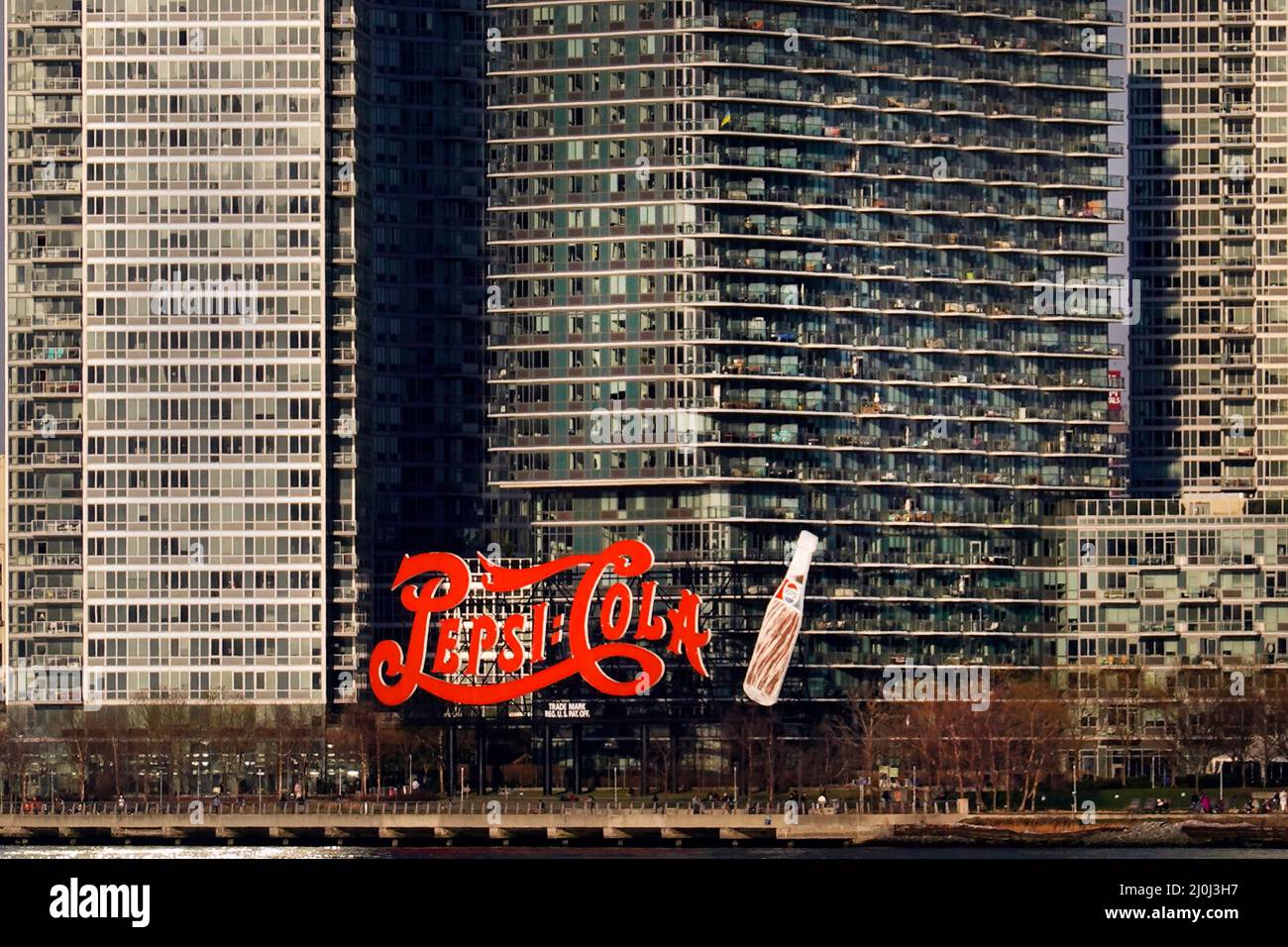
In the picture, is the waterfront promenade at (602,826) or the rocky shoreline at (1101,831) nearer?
the rocky shoreline at (1101,831)

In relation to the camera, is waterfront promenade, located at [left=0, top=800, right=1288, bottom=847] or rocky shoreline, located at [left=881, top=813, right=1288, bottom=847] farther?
waterfront promenade, located at [left=0, top=800, right=1288, bottom=847]

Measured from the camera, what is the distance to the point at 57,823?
196 m

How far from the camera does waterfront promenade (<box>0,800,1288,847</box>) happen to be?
18350 centimetres

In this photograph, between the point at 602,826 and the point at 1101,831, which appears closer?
the point at 1101,831

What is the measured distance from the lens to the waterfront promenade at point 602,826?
184m

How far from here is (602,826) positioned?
189125 millimetres
